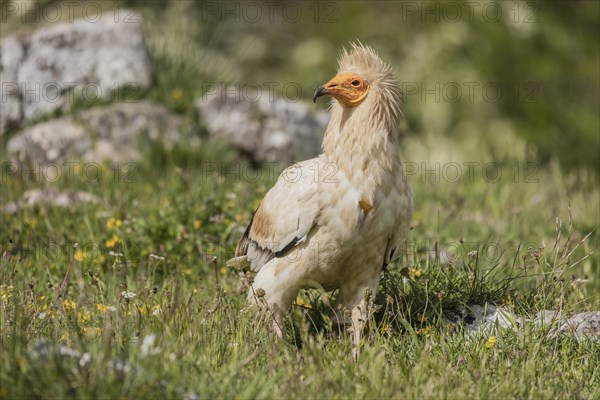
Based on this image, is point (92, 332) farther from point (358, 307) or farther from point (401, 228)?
point (401, 228)

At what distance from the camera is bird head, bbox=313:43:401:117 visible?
15.9 ft

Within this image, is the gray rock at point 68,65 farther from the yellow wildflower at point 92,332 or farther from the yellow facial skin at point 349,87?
the yellow wildflower at point 92,332

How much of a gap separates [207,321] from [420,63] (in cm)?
1027

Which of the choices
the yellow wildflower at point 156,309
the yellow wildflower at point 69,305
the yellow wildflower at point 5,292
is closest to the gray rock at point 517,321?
the yellow wildflower at point 156,309

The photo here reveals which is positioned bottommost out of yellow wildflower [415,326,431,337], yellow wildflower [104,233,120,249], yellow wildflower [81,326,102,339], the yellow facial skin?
yellow wildflower [104,233,120,249]

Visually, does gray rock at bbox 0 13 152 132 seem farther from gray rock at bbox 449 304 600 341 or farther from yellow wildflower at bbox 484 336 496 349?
yellow wildflower at bbox 484 336 496 349

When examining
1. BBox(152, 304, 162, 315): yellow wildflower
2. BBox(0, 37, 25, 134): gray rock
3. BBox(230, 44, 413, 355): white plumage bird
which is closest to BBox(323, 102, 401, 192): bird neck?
BBox(230, 44, 413, 355): white plumage bird

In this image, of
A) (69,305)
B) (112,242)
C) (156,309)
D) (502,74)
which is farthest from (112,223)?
(502,74)

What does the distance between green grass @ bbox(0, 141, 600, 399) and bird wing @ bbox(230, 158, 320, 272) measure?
30 centimetres

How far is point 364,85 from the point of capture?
4.87 m

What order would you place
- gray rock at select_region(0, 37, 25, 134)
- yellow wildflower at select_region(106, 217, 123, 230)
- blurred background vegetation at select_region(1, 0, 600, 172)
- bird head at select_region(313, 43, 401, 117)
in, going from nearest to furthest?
bird head at select_region(313, 43, 401, 117)
yellow wildflower at select_region(106, 217, 123, 230)
gray rock at select_region(0, 37, 25, 134)
blurred background vegetation at select_region(1, 0, 600, 172)

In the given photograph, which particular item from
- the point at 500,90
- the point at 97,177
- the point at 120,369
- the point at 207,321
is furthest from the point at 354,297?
the point at 500,90

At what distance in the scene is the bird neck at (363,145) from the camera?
4713 mm

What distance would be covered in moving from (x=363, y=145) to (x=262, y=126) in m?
4.69
